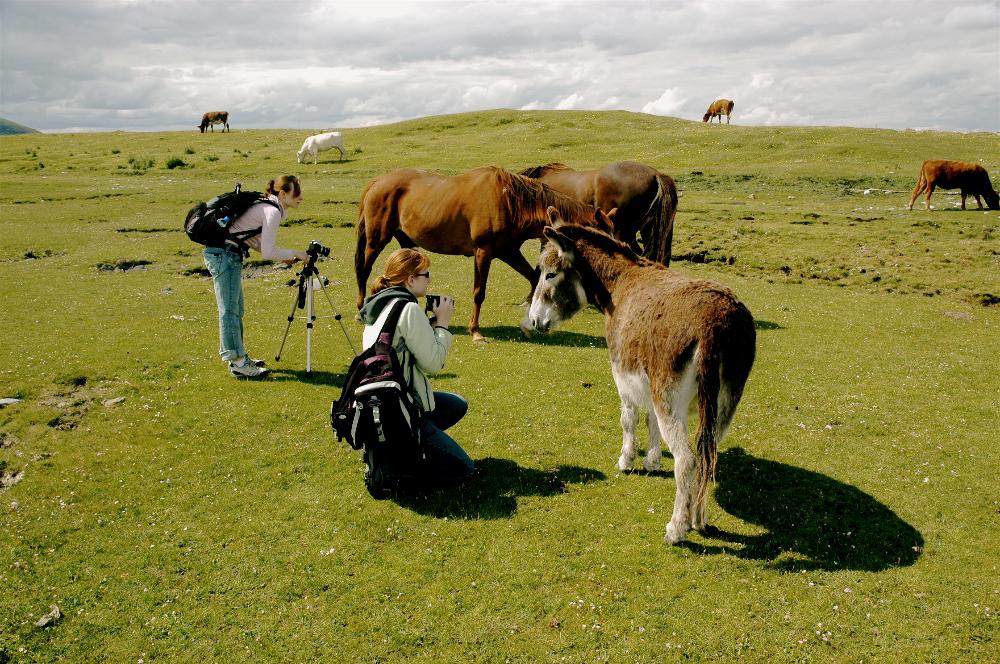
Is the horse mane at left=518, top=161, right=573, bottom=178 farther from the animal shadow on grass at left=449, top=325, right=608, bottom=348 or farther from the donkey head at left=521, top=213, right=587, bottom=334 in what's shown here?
the donkey head at left=521, top=213, right=587, bottom=334

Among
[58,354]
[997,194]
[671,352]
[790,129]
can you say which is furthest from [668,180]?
[790,129]

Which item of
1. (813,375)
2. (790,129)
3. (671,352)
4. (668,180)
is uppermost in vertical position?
(790,129)

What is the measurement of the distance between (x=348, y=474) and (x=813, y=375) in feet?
28.7

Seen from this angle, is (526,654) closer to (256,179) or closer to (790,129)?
(256,179)

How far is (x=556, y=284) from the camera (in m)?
8.03

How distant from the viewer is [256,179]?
42.4m

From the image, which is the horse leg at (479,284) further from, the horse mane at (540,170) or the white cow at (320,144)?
the white cow at (320,144)

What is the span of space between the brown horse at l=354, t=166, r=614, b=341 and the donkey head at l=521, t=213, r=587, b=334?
4266 millimetres

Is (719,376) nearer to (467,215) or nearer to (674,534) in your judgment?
(674,534)

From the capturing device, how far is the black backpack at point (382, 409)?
651cm

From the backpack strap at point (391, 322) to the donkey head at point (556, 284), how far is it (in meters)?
2.12

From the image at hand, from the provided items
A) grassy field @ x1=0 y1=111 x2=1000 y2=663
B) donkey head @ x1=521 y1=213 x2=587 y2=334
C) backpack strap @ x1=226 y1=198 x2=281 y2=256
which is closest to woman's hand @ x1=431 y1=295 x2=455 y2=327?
donkey head @ x1=521 y1=213 x2=587 y2=334

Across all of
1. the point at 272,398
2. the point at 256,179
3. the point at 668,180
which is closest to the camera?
the point at 272,398

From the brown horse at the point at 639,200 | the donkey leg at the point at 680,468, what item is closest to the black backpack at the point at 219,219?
the donkey leg at the point at 680,468
